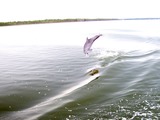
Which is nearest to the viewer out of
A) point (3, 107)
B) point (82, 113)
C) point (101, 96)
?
point (82, 113)

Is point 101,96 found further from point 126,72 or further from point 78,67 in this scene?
point 78,67

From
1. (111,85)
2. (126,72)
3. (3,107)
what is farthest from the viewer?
(126,72)

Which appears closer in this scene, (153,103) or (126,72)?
(153,103)

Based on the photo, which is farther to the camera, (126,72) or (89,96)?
(126,72)

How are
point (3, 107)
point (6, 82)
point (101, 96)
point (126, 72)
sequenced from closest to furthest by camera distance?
point (3, 107), point (101, 96), point (6, 82), point (126, 72)

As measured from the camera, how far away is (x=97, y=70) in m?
17.4

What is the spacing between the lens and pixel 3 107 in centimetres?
1057

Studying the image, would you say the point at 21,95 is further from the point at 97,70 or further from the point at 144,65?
the point at 144,65

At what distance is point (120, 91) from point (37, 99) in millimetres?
3969

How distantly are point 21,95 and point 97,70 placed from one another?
675 centimetres

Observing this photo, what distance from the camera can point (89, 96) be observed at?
37.9 ft

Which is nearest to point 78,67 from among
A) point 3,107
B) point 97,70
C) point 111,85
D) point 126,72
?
point 97,70

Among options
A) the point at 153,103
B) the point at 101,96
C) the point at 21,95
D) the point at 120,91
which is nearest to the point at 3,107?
the point at 21,95

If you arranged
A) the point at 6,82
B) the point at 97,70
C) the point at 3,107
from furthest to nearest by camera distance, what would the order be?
the point at 97,70 < the point at 6,82 < the point at 3,107
